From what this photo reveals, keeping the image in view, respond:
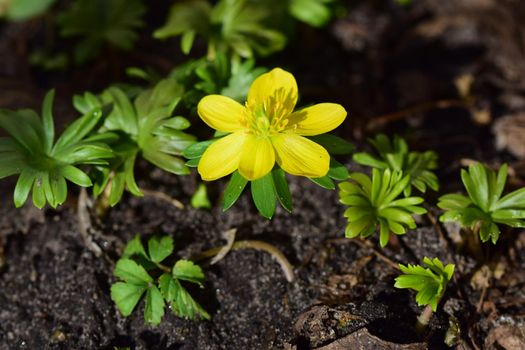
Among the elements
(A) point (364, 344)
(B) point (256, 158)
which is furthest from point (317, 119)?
(A) point (364, 344)

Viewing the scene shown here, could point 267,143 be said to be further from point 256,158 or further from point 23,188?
point 23,188

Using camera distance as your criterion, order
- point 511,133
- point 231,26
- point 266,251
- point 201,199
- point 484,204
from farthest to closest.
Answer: point 511,133 → point 231,26 → point 201,199 → point 266,251 → point 484,204

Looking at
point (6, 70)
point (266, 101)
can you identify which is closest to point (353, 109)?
point (266, 101)

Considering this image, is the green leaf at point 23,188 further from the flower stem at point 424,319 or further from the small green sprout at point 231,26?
the flower stem at point 424,319

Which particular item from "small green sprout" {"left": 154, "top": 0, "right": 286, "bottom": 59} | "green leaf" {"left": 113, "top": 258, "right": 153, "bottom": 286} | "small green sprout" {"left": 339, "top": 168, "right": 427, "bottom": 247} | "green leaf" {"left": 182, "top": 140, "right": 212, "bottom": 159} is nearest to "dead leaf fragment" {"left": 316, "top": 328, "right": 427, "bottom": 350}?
"small green sprout" {"left": 339, "top": 168, "right": 427, "bottom": 247}

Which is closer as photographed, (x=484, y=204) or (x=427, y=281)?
(x=427, y=281)

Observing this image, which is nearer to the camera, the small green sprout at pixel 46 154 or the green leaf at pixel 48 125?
the small green sprout at pixel 46 154

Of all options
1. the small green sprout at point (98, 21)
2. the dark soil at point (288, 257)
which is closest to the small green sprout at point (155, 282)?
the dark soil at point (288, 257)

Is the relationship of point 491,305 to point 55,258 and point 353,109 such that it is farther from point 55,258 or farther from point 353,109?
point 55,258
